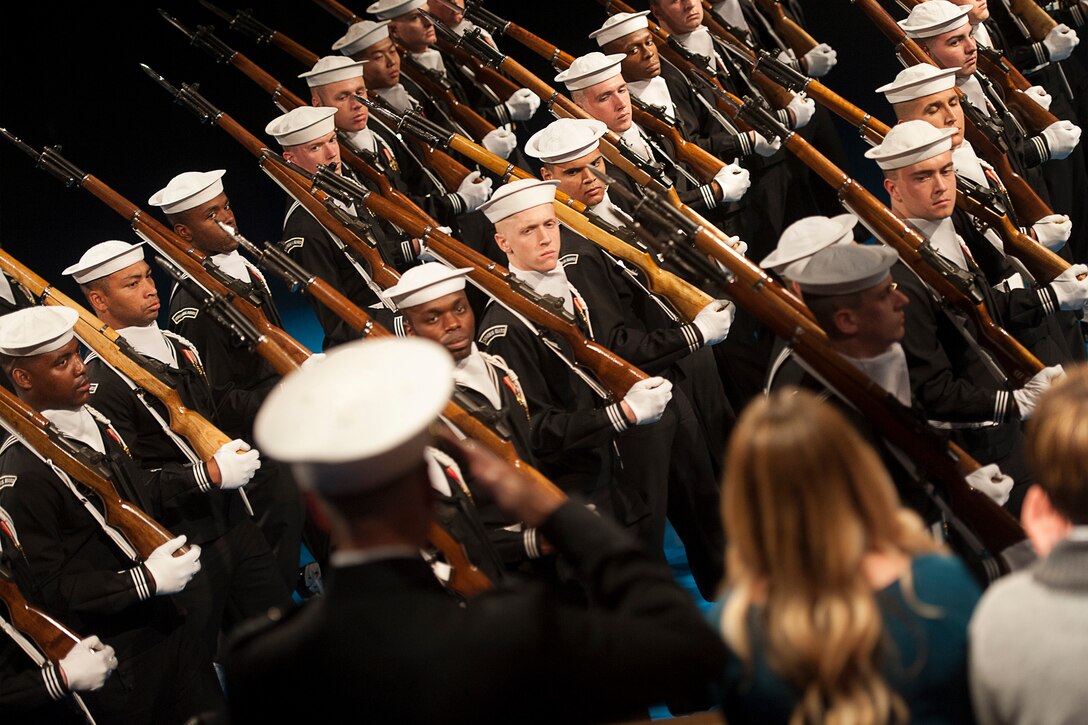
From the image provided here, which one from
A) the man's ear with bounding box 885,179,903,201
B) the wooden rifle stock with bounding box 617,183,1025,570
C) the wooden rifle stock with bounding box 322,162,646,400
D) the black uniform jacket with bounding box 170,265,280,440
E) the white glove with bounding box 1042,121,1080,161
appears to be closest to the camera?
the wooden rifle stock with bounding box 617,183,1025,570

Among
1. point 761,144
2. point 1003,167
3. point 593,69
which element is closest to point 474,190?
point 593,69

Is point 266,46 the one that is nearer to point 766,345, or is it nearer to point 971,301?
point 766,345

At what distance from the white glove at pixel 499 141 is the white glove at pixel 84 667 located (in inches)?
134

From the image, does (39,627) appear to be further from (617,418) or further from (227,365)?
(617,418)

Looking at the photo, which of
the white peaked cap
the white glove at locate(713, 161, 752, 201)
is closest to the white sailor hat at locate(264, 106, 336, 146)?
the white peaked cap

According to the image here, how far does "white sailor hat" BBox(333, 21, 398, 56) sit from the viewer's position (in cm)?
687

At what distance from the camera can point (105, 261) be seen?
5.27 metres

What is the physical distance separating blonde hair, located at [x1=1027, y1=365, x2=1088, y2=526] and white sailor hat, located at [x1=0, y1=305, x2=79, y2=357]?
340 cm

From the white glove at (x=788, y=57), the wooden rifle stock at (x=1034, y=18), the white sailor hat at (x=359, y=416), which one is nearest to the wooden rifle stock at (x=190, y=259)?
the white sailor hat at (x=359, y=416)

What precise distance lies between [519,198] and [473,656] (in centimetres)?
336

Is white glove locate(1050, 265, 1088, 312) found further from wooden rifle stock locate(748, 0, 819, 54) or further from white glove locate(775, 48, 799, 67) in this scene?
wooden rifle stock locate(748, 0, 819, 54)

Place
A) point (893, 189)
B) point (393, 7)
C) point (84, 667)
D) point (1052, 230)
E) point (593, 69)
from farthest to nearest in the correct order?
point (393, 7) < point (593, 69) < point (1052, 230) < point (893, 189) < point (84, 667)

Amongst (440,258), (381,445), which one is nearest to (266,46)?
(440,258)

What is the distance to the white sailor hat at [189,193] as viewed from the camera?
5754 millimetres
